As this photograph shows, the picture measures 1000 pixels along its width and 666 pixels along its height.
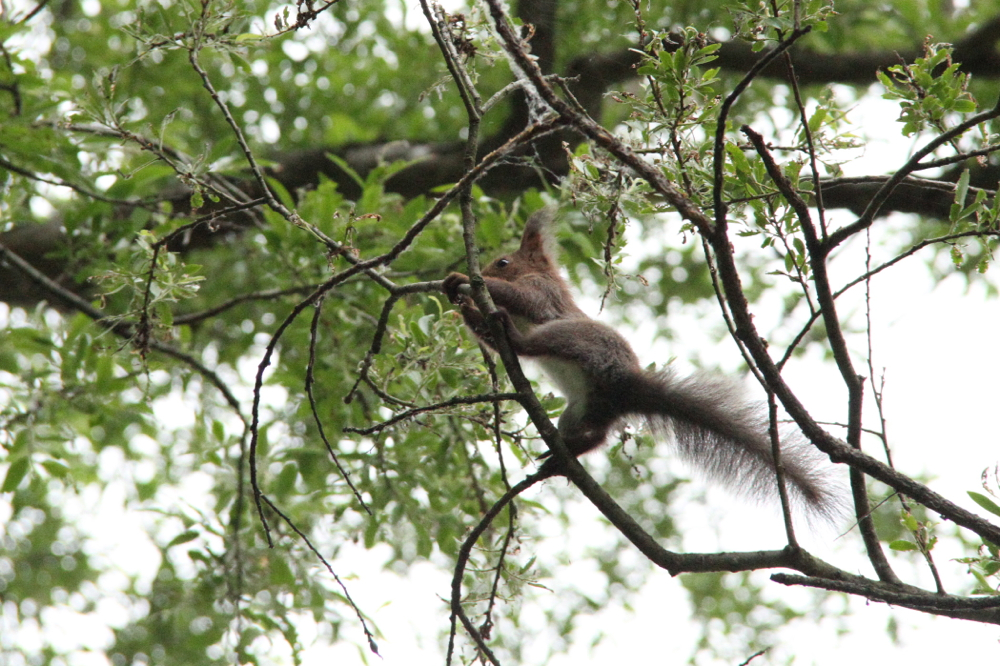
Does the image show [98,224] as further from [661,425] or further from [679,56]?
[679,56]

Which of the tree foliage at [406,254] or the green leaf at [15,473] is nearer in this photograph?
the tree foliage at [406,254]

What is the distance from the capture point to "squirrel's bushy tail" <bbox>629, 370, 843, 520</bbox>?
2.74 meters

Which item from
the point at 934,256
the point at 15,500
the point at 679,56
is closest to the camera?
the point at 679,56

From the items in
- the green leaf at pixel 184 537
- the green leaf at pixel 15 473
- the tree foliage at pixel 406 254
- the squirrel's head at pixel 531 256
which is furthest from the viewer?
the squirrel's head at pixel 531 256

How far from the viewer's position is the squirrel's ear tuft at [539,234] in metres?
4.20

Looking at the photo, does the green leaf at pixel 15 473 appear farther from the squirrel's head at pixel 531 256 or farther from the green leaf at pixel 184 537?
the squirrel's head at pixel 531 256

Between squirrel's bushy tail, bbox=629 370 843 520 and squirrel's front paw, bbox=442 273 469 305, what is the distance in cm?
81

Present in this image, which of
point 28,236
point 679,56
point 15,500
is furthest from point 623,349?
point 28,236

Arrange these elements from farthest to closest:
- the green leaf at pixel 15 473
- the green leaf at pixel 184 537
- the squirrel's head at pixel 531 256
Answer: the squirrel's head at pixel 531 256 → the green leaf at pixel 184 537 → the green leaf at pixel 15 473

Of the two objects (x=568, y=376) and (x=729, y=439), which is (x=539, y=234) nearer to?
(x=568, y=376)

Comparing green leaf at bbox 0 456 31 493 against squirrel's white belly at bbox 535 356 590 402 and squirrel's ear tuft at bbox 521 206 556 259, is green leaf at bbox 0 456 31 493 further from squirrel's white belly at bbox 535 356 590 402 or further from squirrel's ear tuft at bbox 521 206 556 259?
squirrel's ear tuft at bbox 521 206 556 259

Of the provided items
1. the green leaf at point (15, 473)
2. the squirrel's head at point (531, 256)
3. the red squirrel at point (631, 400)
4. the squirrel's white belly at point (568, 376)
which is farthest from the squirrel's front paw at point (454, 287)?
the green leaf at point (15, 473)

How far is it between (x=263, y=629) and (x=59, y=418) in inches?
59.2

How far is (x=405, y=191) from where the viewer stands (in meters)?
6.18
